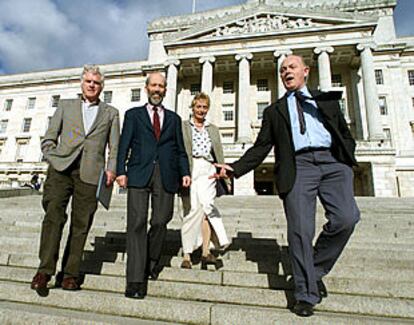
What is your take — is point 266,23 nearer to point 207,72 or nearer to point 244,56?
point 244,56

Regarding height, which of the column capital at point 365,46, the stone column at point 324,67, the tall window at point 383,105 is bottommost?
the tall window at point 383,105

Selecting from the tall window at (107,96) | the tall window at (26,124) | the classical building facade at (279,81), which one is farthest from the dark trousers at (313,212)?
the tall window at (26,124)

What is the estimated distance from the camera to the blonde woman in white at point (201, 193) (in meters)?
3.48

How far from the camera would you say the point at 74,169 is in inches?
125

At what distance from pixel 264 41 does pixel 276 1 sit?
1591 centimetres

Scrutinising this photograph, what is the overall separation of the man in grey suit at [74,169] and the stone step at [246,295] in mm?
355

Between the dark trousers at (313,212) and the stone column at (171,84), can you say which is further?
the stone column at (171,84)

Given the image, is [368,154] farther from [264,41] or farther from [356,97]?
[264,41]

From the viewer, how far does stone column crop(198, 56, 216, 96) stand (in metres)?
26.7

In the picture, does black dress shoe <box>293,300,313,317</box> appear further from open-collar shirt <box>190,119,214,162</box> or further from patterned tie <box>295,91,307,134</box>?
open-collar shirt <box>190,119,214,162</box>

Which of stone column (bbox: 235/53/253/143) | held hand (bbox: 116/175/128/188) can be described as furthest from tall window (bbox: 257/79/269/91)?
held hand (bbox: 116/175/128/188)

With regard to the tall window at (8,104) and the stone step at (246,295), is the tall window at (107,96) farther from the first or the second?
the stone step at (246,295)

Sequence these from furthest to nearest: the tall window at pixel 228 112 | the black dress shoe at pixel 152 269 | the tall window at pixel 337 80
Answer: the tall window at pixel 228 112
the tall window at pixel 337 80
the black dress shoe at pixel 152 269

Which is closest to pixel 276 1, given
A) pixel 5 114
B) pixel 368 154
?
pixel 368 154
